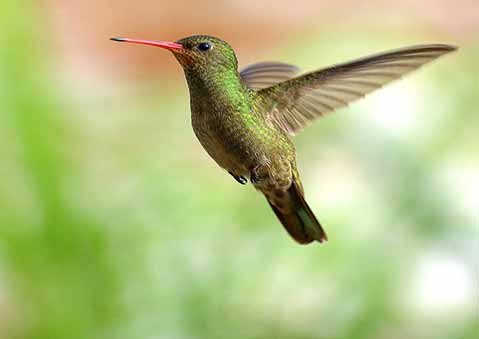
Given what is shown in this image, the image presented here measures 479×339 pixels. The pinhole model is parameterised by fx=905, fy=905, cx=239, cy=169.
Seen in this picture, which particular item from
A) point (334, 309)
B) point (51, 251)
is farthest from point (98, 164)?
point (334, 309)

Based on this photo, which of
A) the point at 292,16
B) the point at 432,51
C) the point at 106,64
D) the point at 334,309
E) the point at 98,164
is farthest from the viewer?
the point at 292,16

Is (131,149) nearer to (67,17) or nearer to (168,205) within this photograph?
(168,205)

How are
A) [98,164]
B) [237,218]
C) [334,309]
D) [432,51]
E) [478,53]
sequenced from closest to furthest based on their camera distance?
[432,51]
[334,309]
[237,218]
[98,164]
[478,53]

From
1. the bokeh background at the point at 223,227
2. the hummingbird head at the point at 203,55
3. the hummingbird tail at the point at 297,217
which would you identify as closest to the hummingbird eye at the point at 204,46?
the hummingbird head at the point at 203,55

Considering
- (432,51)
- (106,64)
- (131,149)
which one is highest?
(106,64)

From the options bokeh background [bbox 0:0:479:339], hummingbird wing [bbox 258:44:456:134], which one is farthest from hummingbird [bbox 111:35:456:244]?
bokeh background [bbox 0:0:479:339]

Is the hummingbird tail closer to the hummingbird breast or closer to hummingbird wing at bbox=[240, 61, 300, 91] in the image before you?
the hummingbird breast
